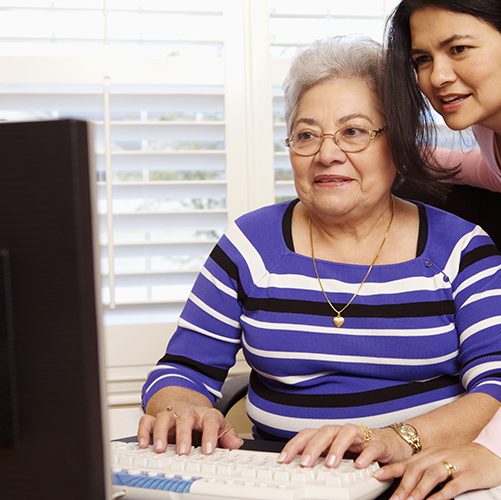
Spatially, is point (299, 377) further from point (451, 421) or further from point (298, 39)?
point (298, 39)

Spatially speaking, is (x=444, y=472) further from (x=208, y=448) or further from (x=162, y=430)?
(x=162, y=430)

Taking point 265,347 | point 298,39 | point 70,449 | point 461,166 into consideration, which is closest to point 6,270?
point 70,449

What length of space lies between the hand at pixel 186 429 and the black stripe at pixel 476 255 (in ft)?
1.97

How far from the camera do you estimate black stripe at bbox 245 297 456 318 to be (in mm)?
1185

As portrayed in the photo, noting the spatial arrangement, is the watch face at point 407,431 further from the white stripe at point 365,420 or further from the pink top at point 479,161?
the pink top at point 479,161

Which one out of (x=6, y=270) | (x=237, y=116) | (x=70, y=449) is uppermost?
(x=237, y=116)

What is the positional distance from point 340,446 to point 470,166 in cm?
102

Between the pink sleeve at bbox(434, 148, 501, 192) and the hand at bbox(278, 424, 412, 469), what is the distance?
86 cm

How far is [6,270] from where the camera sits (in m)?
0.48

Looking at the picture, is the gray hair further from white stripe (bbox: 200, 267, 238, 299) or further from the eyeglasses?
white stripe (bbox: 200, 267, 238, 299)

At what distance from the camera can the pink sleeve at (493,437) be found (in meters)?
0.85

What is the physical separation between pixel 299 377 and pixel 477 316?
0.39 metres

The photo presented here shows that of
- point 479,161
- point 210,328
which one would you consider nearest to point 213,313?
point 210,328

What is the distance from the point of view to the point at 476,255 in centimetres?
121
